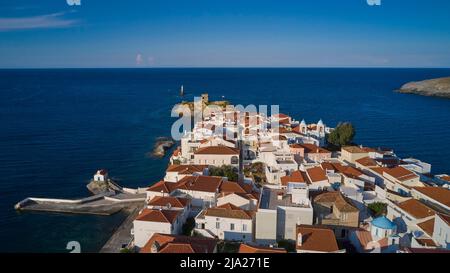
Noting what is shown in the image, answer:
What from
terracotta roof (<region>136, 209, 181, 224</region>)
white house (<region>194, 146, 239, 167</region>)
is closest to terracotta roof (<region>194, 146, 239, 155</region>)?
white house (<region>194, 146, 239, 167</region>)

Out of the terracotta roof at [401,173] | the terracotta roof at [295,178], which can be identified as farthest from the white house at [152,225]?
the terracotta roof at [401,173]

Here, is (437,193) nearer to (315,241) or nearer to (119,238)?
(315,241)

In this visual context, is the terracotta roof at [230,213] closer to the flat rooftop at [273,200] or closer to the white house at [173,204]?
the flat rooftop at [273,200]

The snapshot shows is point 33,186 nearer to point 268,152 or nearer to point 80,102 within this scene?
point 268,152

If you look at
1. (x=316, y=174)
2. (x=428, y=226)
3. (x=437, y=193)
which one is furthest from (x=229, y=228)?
(x=437, y=193)
